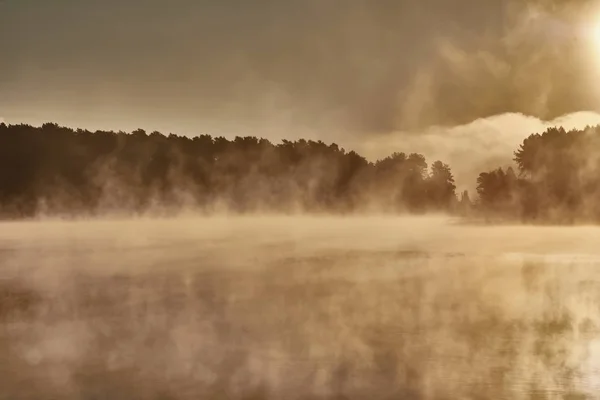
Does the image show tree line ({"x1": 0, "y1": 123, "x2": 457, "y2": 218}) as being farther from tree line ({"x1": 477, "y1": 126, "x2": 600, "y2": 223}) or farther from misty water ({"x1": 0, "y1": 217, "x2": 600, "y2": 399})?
tree line ({"x1": 477, "y1": 126, "x2": 600, "y2": 223})

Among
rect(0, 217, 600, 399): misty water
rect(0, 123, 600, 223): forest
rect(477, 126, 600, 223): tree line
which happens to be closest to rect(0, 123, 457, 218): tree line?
rect(0, 123, 600, 223): forest

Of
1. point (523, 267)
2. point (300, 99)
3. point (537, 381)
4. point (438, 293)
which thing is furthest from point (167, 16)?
point (537, 381)

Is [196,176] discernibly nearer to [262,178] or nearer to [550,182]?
[262,178]

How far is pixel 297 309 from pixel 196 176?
2024 millimetres

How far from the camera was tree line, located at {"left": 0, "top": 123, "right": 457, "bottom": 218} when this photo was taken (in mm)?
6680

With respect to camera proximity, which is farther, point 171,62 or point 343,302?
point 171,62

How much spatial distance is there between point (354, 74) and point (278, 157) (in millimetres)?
1118

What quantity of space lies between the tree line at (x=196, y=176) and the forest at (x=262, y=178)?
0.03 feet

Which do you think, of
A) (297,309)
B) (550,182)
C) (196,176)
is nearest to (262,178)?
(196,176)

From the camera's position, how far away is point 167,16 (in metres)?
6.64

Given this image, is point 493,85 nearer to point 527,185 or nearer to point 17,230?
point 527,185

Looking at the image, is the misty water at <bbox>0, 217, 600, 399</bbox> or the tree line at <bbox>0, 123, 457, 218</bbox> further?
the tree line at <bbox>0, 123, 457, 218</bbox>

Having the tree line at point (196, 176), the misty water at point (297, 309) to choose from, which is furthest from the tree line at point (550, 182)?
the tree line at point (196, 176)

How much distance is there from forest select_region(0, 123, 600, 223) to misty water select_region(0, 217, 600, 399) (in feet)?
0.63
